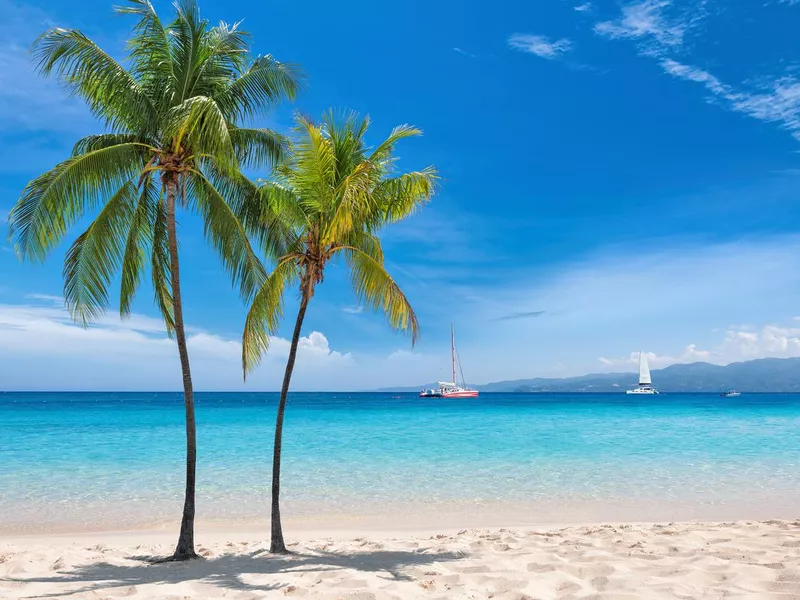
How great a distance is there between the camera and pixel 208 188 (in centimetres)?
833

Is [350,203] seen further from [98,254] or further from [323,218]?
[98,254]

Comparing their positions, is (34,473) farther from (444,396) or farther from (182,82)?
(444,396)

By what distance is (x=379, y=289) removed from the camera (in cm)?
834

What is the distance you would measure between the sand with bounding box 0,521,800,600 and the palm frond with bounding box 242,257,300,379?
9.50 ft

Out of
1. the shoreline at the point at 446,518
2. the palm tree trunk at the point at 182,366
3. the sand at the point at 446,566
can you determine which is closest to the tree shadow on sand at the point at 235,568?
the sand at the point at 446,566

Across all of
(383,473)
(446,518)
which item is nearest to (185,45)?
(446,518)

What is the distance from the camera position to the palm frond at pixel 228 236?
8.33 meters

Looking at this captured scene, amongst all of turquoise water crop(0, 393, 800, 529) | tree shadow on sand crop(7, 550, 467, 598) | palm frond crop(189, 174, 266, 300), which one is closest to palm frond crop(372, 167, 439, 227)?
palm frond crop(189, 174, 266, 300)

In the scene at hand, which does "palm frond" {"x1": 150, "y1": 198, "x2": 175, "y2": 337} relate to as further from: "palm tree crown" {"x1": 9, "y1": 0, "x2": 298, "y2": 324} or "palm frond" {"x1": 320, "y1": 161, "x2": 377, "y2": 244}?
"palm frond" {"x1": 320, "y1": 161, "x2": 377, "y2": 244}

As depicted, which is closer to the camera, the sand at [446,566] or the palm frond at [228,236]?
the sand at [446,566]

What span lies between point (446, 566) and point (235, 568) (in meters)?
2.74

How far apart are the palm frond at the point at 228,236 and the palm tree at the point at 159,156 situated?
0.02 m

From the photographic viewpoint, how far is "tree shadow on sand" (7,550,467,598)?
661 cm

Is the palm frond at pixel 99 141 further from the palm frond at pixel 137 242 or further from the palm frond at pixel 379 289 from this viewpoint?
the palm frond at pixel 379 289
